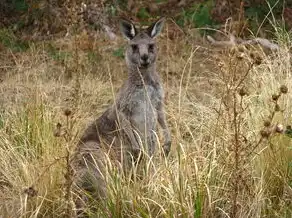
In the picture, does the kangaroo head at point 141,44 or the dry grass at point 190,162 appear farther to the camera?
the kangaroo head at point 141,44

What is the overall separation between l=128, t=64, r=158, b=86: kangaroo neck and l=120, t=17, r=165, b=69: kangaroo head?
38mm

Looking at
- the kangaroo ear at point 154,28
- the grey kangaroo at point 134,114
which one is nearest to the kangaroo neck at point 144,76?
the grey kangaroo at point 134,114

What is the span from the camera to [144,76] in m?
6.35

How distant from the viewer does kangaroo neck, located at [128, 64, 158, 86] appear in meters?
6.33

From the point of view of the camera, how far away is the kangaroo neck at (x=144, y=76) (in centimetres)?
633

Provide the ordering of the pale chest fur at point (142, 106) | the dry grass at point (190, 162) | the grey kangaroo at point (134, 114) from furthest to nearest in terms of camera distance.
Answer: the pale chest fur at point (142, 106), the grey kangaroo at point (134, 114), the dry grass at point (190, 162)

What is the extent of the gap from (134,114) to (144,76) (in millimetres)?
344

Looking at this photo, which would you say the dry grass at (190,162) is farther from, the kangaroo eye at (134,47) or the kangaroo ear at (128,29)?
the kangaroo ear at (128,29)

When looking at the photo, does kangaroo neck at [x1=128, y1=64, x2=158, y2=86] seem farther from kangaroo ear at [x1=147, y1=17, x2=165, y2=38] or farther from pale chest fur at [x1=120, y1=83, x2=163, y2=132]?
kangaroo ear at [x1=147, y1=17, x2=165, y2=38]

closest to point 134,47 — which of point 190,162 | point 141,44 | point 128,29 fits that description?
point 141,44

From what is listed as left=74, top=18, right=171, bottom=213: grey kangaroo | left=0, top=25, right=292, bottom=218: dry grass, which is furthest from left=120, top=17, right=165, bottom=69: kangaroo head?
left=0, top=25, right=292, bottom=218: dry grass

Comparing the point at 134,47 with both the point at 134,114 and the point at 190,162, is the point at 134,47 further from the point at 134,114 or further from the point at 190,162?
the point at 190,162

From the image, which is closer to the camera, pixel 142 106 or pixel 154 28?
pixel 142 106

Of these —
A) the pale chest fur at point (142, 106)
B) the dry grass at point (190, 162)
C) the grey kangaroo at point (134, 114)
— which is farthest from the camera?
the pale chest fur at point (142, 106)
